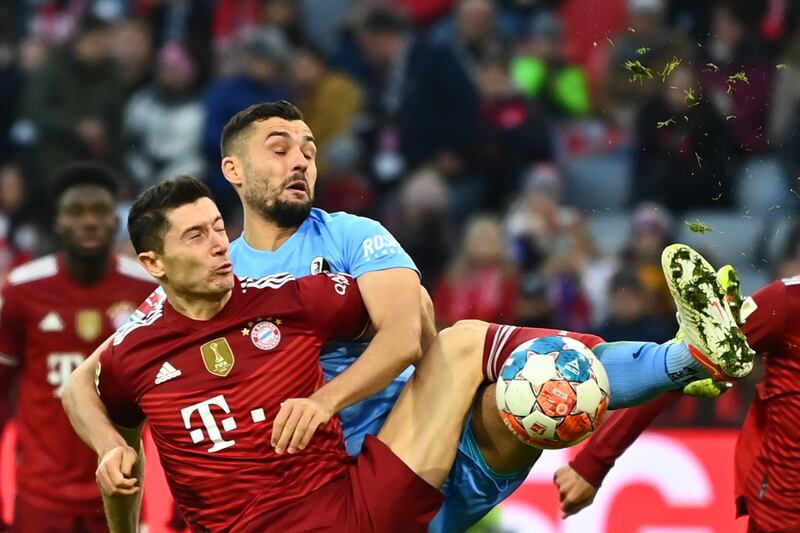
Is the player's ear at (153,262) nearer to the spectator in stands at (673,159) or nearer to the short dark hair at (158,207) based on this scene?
the short dark hair at (158,207)

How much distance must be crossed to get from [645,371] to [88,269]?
324 cm

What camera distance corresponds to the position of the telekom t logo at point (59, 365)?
727cm

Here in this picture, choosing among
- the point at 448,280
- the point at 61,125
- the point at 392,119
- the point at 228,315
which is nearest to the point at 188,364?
the point at 228,315

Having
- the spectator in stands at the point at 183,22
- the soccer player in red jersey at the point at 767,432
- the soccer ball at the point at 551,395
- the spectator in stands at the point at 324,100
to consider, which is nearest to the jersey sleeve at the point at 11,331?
the soccer player in red jersey at the point at 767,432

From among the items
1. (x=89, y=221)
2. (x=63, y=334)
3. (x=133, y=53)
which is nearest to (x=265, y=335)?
(x=63, y=334)

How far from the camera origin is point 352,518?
527 cm

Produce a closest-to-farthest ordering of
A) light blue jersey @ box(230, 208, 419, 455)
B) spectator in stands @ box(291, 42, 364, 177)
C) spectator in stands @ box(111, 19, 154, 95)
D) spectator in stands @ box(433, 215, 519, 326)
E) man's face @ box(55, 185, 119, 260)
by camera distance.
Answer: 1. light blue jersey @ box(230, 208, 419, 455)
2. man's face @ box(55, 185, 119, 260)
3. spectator in stands @ box(433, 215, 519, 326)
4. spectator in stands @ box(291, 42, 364, 177)
5. spectator in stands @ box(111, 19, 154, 95)

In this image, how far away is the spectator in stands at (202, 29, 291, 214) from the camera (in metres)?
11.6

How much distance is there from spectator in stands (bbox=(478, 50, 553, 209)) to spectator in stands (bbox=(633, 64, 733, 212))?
3.14 ft

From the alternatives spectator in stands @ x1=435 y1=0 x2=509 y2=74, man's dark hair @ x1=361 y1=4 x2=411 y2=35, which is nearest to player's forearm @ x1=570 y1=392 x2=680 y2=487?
spectator in stands @ x1=435 y1=0 x2=509 y2=74

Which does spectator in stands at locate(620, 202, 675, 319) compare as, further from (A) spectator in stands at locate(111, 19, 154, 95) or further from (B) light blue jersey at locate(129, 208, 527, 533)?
(A) spectator in stands at locate(111, 19, 154, 95)

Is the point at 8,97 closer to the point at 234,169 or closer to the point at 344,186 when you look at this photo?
the point at 344,186

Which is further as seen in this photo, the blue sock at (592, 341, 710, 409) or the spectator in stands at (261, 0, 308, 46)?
the spectator in stands at (261, 0, 308, 46)

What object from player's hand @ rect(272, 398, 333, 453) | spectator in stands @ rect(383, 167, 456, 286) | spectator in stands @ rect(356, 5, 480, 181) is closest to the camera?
player's hand @ rect(272, 398, 333, 453)
